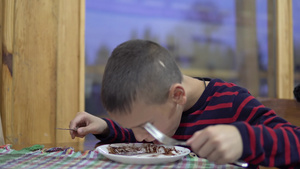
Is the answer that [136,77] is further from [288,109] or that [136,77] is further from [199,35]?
[199,35]

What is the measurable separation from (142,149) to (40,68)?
1122 millimetres

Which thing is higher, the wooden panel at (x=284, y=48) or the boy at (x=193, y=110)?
the wooden panel at (x=284, y=48)

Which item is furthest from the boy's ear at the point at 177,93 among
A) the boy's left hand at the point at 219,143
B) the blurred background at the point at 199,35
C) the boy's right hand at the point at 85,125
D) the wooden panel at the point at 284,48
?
the wooden panel at the point at 284,48

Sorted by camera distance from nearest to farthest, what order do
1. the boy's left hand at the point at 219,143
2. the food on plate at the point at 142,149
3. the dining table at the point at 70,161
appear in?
the boy's left hand at the point at 219,143, the dining table at the point at 70,161, the food on plate at the point at 142,149

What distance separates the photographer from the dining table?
77 cm

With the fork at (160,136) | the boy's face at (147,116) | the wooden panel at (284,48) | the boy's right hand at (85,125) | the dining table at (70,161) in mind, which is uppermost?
the wooden panel at (284,48)

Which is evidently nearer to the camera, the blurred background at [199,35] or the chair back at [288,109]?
the chair back at [288,109]

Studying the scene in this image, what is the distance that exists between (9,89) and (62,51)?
0.35 meters

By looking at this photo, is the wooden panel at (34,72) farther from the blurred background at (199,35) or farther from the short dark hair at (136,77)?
the short dark hair at (136,77)

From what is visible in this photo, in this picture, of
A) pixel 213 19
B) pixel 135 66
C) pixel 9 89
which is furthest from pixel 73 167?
pixel 213 19

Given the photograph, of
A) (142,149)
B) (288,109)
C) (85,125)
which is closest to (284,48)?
(288,109)

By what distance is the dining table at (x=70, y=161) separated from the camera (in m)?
0.77

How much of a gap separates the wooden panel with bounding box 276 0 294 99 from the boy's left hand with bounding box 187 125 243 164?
226cm

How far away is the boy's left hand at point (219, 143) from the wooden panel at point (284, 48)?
2260 mm
